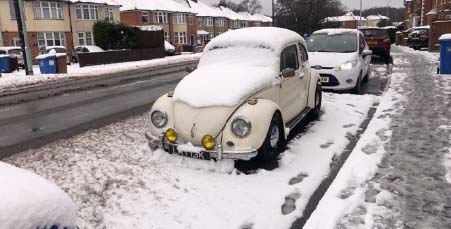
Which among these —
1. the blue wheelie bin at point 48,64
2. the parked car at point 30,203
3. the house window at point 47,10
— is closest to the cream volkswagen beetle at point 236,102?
the parked car at point 30,203

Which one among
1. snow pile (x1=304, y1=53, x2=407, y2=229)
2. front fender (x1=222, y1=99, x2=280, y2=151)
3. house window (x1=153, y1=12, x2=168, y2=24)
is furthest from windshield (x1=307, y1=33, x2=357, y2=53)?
house window (x1=153, y1=12, x2=168, y2=24)

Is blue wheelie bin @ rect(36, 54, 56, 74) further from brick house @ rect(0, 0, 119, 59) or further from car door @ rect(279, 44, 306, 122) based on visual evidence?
car door @ rect(279, 44, 306, 122)

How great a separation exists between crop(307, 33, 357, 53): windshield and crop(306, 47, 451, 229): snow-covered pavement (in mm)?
3313

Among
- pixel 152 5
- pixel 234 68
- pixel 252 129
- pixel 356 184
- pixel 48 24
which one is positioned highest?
pixel 152 5

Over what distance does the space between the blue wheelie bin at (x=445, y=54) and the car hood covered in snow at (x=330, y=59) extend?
Answer: 187 inches

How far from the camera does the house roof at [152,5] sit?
178 feet

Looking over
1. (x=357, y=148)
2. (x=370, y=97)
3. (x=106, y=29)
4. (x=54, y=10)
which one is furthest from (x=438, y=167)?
(x=54, y=10)

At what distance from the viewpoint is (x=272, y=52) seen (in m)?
6.36

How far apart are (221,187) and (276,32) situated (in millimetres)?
3189

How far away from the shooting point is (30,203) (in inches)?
89.3

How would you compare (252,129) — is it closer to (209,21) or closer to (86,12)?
(86,12)

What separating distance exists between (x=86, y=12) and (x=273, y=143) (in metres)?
42.2

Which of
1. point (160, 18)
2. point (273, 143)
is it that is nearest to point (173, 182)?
point (273, 143)

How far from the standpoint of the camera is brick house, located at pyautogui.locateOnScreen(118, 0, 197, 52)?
179ft
